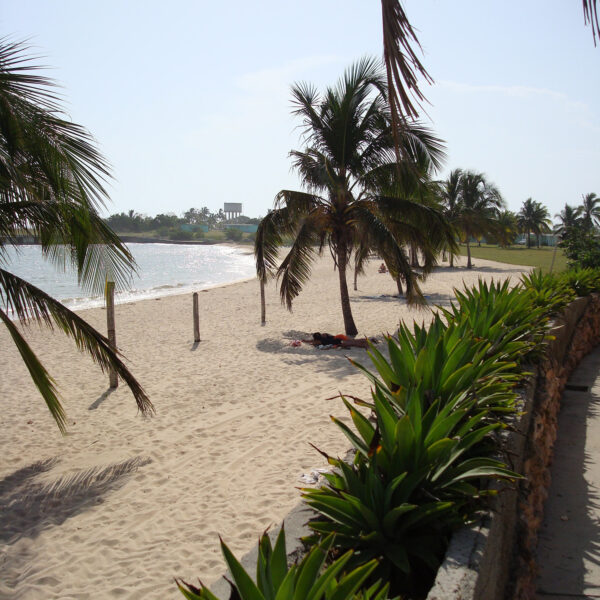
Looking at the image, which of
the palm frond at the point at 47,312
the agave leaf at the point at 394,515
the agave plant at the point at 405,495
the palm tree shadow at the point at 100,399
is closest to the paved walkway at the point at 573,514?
the agave plant at the point at 405,495

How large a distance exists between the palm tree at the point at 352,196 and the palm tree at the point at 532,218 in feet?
252

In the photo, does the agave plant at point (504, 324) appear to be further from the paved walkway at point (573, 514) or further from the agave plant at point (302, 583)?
the agave plant at point (302, 583)

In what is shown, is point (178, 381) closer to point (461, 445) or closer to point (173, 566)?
point (173, 566)

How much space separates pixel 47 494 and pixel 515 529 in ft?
14.1

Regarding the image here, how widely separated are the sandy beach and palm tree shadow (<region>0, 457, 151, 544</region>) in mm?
19

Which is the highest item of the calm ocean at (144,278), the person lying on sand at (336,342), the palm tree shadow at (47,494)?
the person lying on sand at (336,342)

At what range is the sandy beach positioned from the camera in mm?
3920

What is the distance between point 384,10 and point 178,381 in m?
8.05

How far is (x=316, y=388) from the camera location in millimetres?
8273

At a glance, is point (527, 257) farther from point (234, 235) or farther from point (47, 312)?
point (234, 235)

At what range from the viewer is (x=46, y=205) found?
5090 mm

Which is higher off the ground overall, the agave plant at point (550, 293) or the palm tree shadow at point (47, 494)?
the agave plant at point (550, 293)

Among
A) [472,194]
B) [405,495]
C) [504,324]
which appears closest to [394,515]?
[405,495]

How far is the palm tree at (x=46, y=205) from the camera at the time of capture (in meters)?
4.84
